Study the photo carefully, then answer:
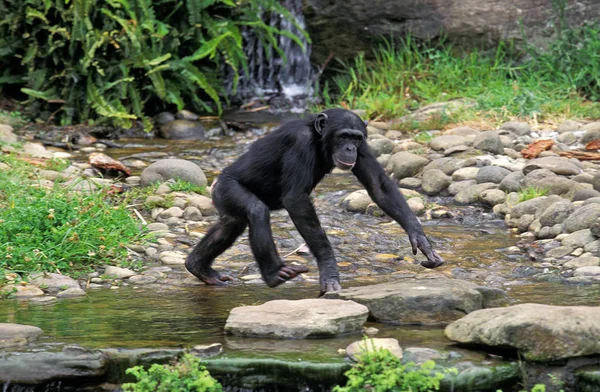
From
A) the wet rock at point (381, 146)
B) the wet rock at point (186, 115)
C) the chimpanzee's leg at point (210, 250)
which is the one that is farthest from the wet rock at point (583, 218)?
the wet rock at point (186, 115)

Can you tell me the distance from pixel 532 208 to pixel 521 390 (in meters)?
3.57

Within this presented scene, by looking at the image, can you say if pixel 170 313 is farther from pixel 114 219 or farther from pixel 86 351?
pixel 114 219

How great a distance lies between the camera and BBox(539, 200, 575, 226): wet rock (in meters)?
6.98

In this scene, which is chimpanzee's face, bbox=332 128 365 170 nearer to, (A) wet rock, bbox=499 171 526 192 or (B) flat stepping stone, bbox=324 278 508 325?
(B) flat stepping stone, bbox=324 278 508 325

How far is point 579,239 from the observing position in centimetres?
646

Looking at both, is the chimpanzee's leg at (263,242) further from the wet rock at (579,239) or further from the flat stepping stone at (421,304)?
the wet rock at (579,239)

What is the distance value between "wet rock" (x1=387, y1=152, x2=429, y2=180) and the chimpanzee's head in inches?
126

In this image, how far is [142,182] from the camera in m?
8.27

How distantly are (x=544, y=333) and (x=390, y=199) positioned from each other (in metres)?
1.92

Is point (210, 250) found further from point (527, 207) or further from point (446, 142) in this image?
point (446, 142)

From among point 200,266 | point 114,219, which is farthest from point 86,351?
point 114,219

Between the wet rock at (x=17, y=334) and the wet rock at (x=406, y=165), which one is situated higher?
the wet rock at (x=17, y=334)

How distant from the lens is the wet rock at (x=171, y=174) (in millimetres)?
8234

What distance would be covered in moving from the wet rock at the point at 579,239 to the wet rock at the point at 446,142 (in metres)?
2.95
